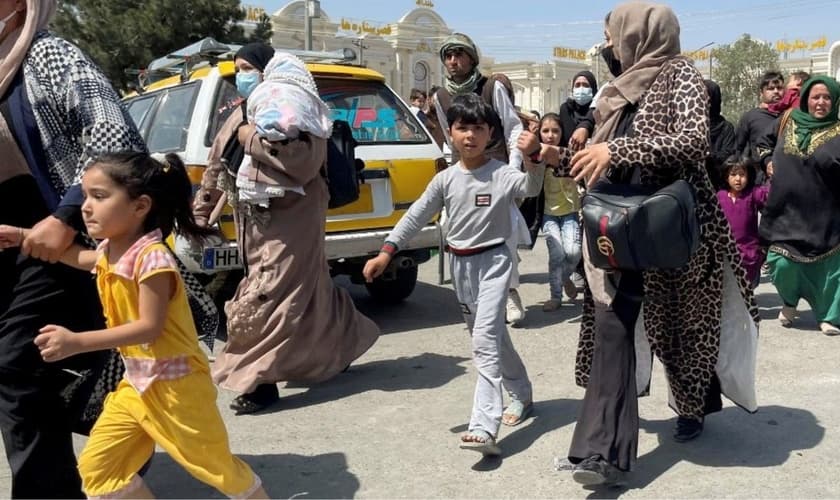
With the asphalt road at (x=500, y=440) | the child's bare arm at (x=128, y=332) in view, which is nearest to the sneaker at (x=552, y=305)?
the asphalt road at (x=500, y=440)

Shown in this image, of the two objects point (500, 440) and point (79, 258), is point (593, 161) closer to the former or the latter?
point (500, 440)

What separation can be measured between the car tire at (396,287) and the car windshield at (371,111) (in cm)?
119

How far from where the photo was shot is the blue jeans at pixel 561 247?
7.05m

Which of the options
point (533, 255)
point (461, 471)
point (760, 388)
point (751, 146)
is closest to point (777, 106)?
point (751, 146)

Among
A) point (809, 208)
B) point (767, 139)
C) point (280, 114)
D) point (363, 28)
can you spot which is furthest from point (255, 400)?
point (363, 28)

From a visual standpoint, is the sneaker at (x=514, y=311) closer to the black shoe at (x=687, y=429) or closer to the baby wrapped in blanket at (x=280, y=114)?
the baby wrapped in blanket at (x=280, y=114)

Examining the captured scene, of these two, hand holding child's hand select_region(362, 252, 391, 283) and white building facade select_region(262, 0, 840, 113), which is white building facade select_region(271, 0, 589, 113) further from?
hand holding child's hand select_region(362, 252, 391, 283)

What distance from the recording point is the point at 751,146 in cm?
800

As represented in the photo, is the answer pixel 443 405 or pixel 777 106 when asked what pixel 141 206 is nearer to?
pixel 443 405

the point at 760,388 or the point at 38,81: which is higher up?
the point at 38,81

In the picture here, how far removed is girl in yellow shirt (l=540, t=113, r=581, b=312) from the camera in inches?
278

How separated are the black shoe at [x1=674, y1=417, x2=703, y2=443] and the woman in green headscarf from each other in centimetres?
263

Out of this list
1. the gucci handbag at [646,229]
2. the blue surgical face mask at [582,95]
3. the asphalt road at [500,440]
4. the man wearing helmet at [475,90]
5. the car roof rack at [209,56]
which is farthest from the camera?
the blue surgical face mask at [582,95]

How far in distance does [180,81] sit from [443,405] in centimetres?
354
